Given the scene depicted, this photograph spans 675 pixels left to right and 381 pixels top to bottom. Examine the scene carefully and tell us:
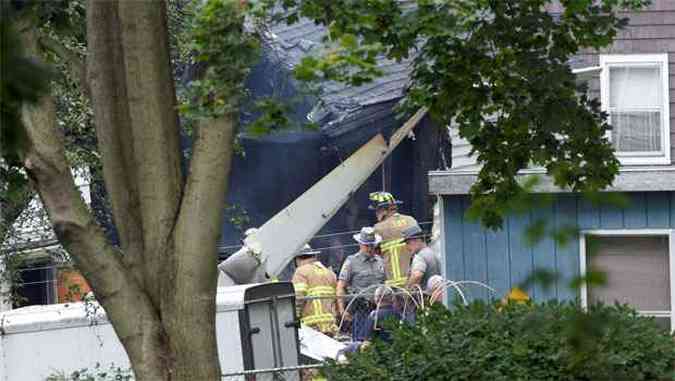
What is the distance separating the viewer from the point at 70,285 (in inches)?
509

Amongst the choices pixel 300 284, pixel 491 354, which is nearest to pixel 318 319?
pixel 300 284

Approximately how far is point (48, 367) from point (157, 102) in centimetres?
613

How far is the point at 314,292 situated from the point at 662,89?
4.52 meters

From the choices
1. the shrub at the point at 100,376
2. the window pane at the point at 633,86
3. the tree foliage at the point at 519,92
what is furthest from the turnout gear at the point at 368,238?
the tree foliage at the point at 519,92

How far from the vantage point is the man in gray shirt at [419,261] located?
15.5 m

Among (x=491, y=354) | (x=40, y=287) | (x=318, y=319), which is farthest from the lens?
(x=40, y=287)

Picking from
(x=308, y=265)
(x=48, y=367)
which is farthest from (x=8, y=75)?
(x=308, y=265)

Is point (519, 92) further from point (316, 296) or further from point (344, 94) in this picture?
point (344, 94)

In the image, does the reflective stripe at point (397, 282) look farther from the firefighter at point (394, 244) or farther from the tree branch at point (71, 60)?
the tree branch at point (71, 60)

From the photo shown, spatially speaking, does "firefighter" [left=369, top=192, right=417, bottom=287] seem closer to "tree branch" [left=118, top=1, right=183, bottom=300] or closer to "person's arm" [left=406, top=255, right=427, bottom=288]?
"person's arm" [left=406, top=255, right=427, bottom=288]

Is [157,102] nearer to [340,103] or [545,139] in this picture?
[545,139]

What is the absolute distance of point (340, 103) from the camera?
57.6ft

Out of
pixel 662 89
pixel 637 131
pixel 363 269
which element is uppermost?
pixel 662 89

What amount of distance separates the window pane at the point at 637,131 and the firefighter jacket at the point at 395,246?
2.58 meters
